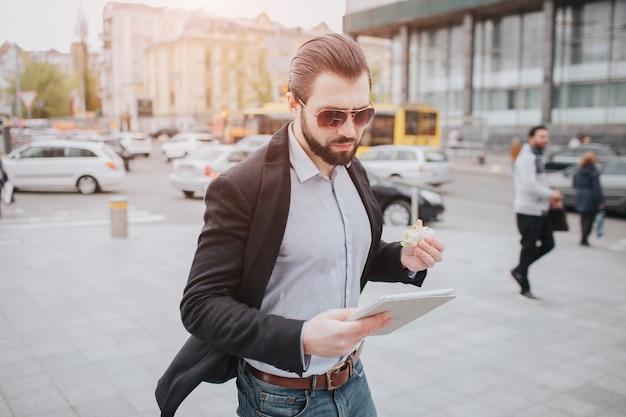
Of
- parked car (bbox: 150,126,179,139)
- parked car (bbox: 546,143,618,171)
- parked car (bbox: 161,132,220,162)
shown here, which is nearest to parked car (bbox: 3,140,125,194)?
parked car (bbox: 546,143,618,171)

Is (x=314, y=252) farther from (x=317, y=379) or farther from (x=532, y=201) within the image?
(x=532, y=201)

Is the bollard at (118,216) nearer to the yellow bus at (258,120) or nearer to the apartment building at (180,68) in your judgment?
the yellow bus at (258,120)

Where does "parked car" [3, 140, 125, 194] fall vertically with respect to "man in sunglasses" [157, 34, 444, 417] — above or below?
below

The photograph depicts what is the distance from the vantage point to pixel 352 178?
7.08ft

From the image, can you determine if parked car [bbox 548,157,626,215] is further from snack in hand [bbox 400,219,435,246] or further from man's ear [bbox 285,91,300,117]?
man's ear [bbox 285,91,300,117]

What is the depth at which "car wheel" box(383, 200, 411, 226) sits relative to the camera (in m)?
13.0

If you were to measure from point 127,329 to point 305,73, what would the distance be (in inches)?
175

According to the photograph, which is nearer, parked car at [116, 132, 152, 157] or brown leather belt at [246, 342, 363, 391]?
brown leather belt at [246, 342, 363, 391]

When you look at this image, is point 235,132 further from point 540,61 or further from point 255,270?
point 255,270

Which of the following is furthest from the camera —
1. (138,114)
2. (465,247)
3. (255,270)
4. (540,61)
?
(138,114)

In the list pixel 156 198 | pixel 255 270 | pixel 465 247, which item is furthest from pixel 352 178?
pixel 156 198

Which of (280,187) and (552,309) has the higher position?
(280,187)

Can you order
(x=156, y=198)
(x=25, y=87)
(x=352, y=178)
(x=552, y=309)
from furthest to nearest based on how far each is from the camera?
(x=25, y=87) < (x=156, y=198) < (x=552, y=309) < (x=352, y=178)

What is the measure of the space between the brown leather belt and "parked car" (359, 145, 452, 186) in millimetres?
16553
